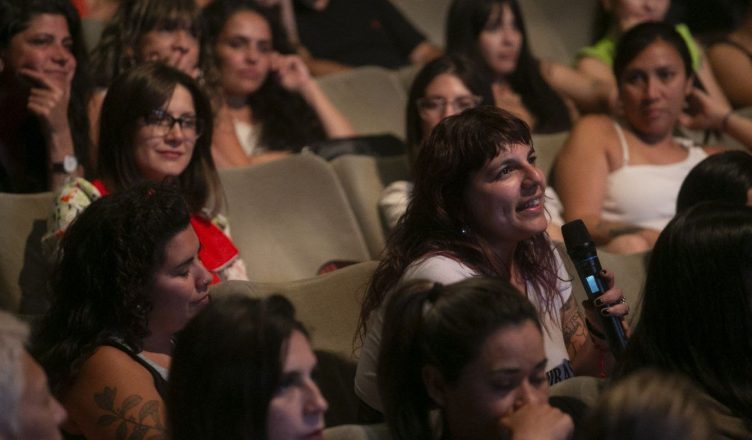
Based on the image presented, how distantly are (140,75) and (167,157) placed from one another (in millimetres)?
209

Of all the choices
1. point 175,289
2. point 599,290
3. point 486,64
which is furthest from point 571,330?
point 486,64

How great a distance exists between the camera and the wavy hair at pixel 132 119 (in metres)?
2.69

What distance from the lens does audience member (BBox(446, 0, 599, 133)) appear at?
3936 millimetres

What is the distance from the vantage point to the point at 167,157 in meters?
2.72

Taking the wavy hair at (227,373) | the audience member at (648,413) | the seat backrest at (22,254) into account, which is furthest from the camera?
the seat backrest at (22,254)

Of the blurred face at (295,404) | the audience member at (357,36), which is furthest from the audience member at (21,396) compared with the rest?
the audience member at (357,36)

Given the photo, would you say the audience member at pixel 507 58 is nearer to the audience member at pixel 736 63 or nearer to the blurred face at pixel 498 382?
the audience member at pixel 736 63

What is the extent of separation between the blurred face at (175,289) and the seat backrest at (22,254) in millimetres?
637

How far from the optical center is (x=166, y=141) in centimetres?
271

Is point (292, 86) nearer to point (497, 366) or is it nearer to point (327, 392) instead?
point (327, 392)

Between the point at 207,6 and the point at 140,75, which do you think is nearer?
the point at 140,75

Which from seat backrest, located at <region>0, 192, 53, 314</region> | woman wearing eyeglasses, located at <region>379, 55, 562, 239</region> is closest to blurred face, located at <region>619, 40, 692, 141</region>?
woman wearing eyeglasses, located at <region>379, 55, 562, 239</region>

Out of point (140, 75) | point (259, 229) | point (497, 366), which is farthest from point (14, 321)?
point (259, 229)

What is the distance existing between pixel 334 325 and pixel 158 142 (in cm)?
66
